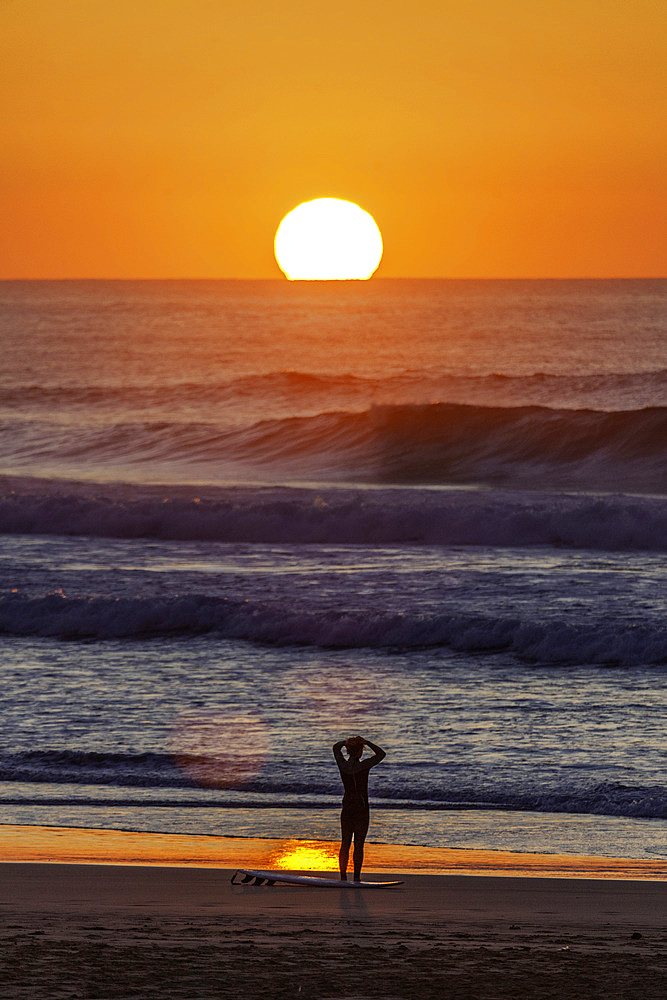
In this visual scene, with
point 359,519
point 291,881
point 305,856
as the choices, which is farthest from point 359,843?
point 359,519

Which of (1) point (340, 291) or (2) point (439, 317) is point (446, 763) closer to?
(2) point (439, 317)

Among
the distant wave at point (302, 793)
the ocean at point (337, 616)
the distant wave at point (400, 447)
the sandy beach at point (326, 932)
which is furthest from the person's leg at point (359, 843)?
the distant wave at point (400, 447)

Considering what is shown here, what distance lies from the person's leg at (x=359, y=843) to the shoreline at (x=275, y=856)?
0.32 m

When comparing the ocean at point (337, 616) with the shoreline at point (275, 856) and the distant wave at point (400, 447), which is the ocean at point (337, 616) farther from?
the shoreline at point (275, 856)

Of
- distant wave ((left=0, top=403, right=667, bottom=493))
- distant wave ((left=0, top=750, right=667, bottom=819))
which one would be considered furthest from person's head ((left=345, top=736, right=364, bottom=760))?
distant wave ((left=0, top=403, right=667, bottom=493))

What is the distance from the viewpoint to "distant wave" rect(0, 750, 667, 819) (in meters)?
10.8

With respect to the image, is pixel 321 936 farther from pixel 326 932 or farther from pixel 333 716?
pixel 333 716

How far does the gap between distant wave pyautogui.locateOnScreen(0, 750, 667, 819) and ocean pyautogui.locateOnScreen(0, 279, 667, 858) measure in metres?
0.03

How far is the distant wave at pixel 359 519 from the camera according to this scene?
28.1 meters

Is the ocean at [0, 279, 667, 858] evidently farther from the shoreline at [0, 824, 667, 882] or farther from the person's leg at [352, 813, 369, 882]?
the person's leg at [352, 813, 369, 882]

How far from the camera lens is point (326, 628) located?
717 inches

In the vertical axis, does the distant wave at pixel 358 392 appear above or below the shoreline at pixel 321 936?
above

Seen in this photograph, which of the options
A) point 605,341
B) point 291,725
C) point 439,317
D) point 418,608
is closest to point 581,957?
point 291,725

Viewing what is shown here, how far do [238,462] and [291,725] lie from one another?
3145cm
